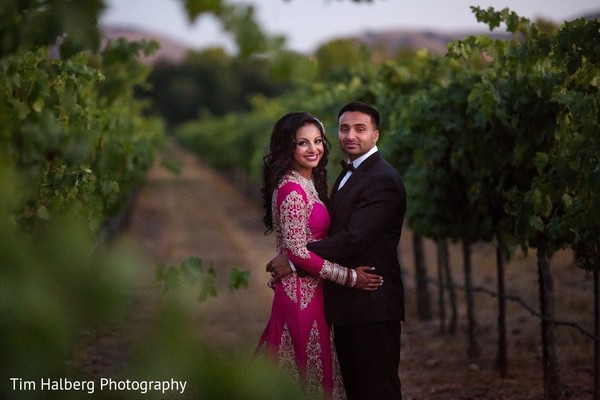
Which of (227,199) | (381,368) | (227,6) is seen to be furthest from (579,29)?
(227,199)

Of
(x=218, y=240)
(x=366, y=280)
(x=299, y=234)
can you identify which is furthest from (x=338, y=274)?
(x=218, y=240)

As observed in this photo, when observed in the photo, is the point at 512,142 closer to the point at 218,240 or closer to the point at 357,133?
the point at 357,133

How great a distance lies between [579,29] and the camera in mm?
4238

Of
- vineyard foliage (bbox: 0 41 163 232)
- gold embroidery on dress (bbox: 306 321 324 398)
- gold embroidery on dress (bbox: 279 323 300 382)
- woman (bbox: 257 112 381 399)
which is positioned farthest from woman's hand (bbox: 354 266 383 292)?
vineyard foliage (bbox: 0 41 163 232)

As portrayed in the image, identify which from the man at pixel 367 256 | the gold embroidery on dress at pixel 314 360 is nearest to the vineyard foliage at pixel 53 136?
the man at pixel 367 256

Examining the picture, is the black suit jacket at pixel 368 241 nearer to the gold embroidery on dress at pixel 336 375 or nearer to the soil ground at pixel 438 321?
the gold embroidery on dress at pixel 336 375

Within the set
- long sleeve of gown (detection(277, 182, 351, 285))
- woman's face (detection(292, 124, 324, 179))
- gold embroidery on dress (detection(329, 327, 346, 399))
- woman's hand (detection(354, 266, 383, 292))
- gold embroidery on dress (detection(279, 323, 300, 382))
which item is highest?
woman's face (detection(292, 124, 324, 179))

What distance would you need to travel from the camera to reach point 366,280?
12.9 ft

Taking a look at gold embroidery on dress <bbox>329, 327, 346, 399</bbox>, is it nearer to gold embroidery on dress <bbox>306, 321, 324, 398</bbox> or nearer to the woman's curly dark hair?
gold embroidery on dress <bbox>306, 321, 324, 398</bbox>

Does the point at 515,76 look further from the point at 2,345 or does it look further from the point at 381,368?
the point at 2,345

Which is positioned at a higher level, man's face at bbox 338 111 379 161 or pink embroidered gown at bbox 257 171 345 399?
man's face at bbox 338 111 379 161

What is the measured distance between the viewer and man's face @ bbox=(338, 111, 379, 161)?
4070 mm

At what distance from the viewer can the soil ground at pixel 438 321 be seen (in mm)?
6258

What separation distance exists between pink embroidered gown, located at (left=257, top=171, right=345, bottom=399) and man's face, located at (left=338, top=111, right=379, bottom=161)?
0.29 meters
